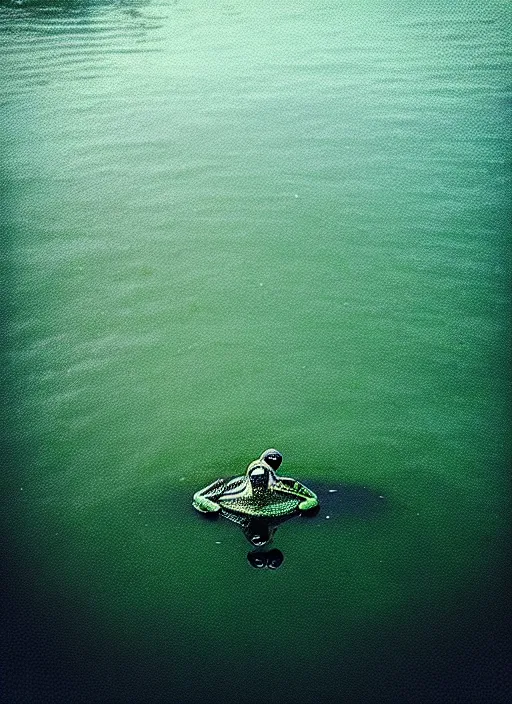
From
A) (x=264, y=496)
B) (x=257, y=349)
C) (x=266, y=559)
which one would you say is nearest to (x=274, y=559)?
(x=266, y=559)

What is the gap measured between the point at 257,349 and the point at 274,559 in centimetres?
139

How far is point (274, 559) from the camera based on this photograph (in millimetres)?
3291

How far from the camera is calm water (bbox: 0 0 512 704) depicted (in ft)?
10.1

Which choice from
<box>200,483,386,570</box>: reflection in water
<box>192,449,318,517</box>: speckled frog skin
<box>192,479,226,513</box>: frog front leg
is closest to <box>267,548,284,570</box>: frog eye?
<box>200,483,386,570</box>: reflection in water

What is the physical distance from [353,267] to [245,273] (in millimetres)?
604

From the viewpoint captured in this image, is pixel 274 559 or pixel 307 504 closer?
pixel 274 559

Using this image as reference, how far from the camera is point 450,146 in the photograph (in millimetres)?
6184

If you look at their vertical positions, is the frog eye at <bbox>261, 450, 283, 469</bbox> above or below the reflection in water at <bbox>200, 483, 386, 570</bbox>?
above

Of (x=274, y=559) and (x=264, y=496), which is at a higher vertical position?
(x=264, y=496)

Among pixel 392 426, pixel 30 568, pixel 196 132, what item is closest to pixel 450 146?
pixel 196 132

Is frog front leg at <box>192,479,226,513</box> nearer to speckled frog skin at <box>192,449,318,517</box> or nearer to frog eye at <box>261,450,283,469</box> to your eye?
speckled frog skin at <box>192,449,318,517</box>

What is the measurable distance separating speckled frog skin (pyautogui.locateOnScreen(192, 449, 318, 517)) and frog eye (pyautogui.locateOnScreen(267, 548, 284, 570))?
16 cm

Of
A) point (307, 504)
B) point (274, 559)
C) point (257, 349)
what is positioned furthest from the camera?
point (257, 349)

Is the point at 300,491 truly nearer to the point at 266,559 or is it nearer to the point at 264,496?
the point at 264,496
